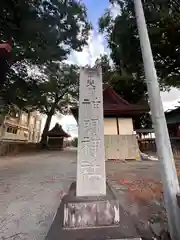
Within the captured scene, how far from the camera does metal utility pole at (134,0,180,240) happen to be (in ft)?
7.16

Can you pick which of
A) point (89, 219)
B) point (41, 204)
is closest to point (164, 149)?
point (89, 219)

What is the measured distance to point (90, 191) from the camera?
2.56 m

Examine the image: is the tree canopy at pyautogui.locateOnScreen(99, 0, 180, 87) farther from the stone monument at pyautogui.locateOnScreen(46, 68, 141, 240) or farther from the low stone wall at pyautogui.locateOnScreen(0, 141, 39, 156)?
the low stone wall at pyautogui.locateOnScreen(0, 141, 39, 156)

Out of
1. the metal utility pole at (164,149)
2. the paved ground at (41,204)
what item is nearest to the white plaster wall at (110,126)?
the paved ground at (41,204)

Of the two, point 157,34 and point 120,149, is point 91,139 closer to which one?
point 120,149

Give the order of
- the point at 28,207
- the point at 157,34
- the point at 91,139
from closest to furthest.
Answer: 1. the point at 91,139
2. the point at 28,207
3. the point at 157,34

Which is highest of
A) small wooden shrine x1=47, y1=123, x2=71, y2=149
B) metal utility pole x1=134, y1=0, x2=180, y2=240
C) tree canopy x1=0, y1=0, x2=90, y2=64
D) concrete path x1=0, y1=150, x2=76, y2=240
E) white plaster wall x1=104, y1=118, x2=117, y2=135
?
tree canopy x1=0, y1=0, x2=90, y2=64

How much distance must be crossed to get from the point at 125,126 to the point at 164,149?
8064 millimetres

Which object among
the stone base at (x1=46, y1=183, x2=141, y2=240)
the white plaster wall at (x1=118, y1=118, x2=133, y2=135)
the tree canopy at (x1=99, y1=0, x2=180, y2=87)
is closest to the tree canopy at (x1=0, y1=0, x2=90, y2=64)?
the tree canopy at (x1=99, y1=0, x2=180, y2=87)

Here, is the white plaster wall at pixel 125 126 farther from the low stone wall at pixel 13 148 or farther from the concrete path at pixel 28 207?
the low stone wall at pixel 13 148

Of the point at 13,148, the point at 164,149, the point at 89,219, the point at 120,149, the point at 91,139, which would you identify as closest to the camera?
the point at 89,219

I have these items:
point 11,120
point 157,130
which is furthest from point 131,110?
point 11,120

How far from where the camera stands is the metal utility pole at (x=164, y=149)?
2.18 m

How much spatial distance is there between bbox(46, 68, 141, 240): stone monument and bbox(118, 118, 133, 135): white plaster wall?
7.62 m
